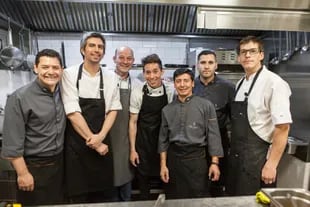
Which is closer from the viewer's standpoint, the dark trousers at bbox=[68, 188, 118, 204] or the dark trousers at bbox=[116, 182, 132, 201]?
the dark trousers at bbox=[68, 188, 118, 204]

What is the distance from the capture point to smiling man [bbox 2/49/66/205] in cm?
140

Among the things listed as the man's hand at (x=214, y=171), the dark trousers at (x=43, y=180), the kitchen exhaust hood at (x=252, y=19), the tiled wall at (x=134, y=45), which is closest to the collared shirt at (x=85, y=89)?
the dark trousers at (x=43, y=180)

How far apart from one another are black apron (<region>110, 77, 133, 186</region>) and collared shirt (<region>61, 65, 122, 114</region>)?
259mm

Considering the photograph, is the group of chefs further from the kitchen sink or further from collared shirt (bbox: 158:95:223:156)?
the kitchen sink

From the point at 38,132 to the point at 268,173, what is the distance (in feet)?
4.36

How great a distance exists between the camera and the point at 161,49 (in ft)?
10.9

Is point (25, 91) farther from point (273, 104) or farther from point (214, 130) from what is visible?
point (273, 104)

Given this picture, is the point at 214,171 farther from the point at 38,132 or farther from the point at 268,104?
the point at 38,132

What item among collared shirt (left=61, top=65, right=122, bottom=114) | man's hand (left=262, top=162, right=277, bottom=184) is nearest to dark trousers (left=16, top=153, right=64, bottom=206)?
collared shirt (left=61, top=65, right=122, bottom=114)

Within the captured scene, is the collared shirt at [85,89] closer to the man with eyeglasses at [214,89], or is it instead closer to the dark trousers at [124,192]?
the man with eyeglasses at [214,89]

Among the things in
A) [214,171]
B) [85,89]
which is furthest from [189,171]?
[85,89]

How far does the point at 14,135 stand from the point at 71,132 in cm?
32

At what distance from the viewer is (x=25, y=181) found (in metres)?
1.43

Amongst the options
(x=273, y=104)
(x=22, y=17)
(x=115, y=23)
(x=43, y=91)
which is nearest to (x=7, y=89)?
(x=22, y=17)
